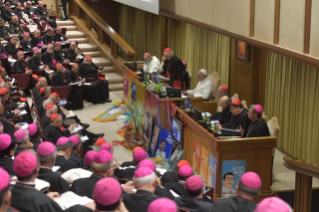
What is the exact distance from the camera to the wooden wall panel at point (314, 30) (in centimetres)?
584

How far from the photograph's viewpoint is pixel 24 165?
12.3 feet

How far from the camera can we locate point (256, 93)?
396 inches

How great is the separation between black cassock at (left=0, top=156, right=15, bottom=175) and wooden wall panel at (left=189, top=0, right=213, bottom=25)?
564 centimetres

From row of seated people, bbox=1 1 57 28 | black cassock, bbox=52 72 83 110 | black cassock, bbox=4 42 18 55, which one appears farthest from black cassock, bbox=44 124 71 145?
row of seated people, bbox=1 1 57 28

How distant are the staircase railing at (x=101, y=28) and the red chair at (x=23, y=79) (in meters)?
3.25

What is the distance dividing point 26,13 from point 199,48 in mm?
9870

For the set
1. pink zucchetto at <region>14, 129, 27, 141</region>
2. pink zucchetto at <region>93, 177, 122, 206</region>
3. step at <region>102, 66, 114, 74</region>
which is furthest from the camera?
step at <region>102, 66, 114, 74</region>

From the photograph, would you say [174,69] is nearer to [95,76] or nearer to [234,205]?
[95,76]

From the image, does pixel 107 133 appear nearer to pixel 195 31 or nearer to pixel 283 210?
pixel 195 31

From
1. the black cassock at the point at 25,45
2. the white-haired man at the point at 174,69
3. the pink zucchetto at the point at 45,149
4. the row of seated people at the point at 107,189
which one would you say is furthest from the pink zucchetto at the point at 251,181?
the black cassock at the point at 25,45

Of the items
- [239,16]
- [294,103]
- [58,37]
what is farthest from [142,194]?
[58,37]

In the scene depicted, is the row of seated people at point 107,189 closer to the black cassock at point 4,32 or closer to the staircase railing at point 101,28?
the staircase railing at point 101,28

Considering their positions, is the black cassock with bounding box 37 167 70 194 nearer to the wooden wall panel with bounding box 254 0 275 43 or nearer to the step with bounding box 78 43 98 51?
the wooden wall panel with bounding box 254 0 275 43

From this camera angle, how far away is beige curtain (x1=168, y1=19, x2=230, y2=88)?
11422mm
